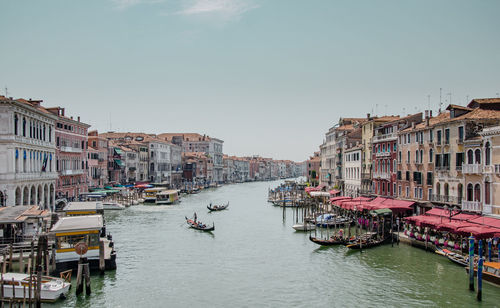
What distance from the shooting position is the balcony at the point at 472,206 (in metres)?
21.7

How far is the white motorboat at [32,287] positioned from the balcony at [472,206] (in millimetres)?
18326

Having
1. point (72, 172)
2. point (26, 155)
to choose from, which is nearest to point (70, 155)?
point (72, 172)

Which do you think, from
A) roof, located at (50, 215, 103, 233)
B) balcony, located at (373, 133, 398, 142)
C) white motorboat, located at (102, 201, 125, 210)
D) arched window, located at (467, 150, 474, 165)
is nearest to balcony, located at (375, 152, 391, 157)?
balcony, located at (373, 133, 398, 142)

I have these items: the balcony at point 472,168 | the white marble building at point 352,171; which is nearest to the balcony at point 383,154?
the white marble building at point 352,171

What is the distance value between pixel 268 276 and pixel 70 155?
28.3 m

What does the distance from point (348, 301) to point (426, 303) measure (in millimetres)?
2606

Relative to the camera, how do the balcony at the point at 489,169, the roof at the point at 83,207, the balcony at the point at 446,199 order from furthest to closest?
A: 1. the roof at the point at 83,207
2. the balcony at the point at 446,199
3. the balcony at the point at 489,169

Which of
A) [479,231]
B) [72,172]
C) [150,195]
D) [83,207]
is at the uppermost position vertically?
[72,172]

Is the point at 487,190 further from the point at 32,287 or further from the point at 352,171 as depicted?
the point at 352,171

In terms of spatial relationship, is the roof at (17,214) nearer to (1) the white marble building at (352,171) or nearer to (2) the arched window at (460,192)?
(2) the arched window at (460,192)

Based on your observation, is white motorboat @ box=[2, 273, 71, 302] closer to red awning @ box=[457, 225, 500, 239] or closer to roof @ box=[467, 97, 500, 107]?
red awning @ box=[457, 225, 500, 239]

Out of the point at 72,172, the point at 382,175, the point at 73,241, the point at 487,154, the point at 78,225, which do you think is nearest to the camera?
the point at 73,241

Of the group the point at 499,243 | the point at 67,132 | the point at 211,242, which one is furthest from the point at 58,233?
the point at 67,132

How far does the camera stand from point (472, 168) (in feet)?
72.6
